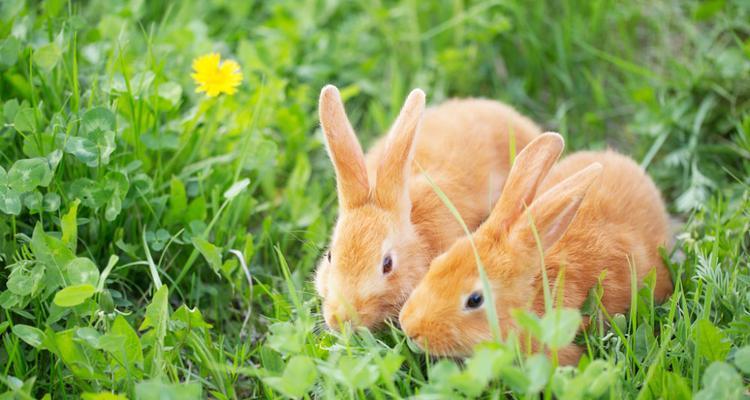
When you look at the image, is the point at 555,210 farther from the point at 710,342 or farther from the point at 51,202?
the point at 51,202

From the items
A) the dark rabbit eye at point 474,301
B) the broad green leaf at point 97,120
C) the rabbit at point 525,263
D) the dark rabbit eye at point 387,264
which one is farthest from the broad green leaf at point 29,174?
the dark rabbit eye at point 474,301

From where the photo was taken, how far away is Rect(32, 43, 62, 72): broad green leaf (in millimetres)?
3703

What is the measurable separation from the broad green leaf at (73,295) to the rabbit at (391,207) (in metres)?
0.84

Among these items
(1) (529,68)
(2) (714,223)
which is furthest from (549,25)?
(2) (714,223)

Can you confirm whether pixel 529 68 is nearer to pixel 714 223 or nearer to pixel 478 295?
pixel 714 223

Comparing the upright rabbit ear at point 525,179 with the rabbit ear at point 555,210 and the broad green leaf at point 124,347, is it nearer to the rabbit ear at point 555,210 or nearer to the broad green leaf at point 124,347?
the rabbit ear at point 555,210

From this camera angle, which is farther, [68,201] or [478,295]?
[68,201]

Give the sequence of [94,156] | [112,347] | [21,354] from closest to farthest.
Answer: [112,347], [21,354], [94,156]

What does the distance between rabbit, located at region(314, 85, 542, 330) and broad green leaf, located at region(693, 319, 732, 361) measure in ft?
3.50

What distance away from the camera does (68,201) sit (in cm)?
343

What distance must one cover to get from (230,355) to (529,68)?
2.81 metres

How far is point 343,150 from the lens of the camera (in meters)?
3.47

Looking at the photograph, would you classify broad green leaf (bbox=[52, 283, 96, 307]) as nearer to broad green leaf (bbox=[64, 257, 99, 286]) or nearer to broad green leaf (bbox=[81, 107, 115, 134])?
broad green leaf (bbox=[64, 257, 99, 286])

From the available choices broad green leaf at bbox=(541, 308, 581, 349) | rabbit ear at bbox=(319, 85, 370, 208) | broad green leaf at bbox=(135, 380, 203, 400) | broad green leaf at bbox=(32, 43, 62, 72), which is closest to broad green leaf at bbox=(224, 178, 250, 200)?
rabbit ear at bbox=(319, 85, 370, 208)
